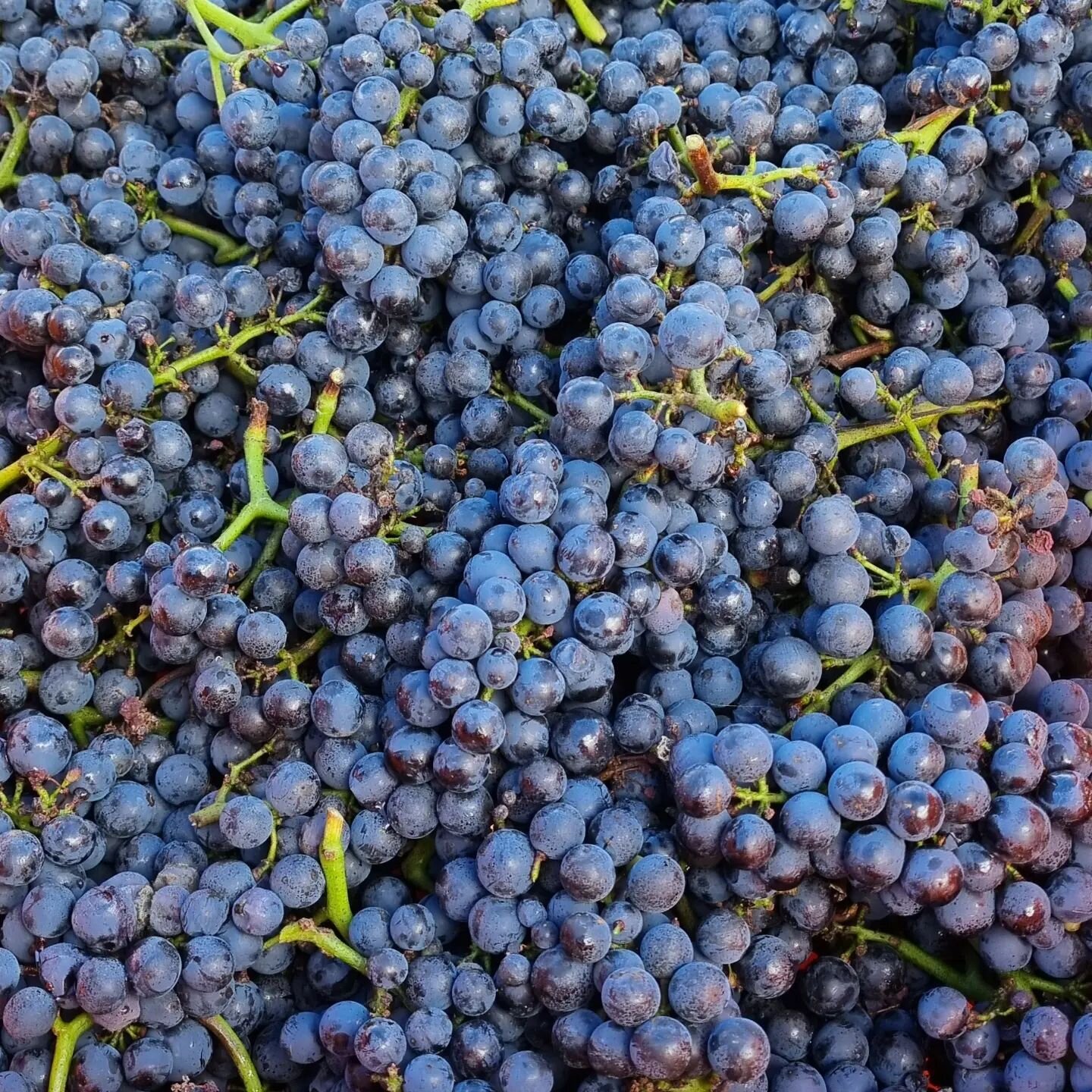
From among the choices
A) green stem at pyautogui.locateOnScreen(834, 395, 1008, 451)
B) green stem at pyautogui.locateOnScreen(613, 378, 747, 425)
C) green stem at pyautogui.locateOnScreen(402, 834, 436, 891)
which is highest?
green stem at pyautogui.locateOnScreen(613, 378, 747, 425)

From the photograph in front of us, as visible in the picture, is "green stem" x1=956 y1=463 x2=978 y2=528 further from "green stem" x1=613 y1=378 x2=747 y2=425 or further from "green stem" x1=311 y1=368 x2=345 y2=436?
"green stem" x1=311 y1=368 x2=345 y2=436

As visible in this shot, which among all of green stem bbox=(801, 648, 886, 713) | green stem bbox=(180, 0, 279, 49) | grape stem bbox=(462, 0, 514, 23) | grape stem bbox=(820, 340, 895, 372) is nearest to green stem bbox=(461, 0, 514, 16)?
grape stem bbox=(462, 0, 514, 23)

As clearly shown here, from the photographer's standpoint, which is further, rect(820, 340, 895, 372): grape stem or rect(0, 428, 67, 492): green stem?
rect(820, 340, 895, 372): grape stem

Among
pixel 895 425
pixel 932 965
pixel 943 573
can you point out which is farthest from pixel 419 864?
pixel 895 425

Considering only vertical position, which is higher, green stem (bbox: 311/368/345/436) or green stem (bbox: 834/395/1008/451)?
green stem (bbox: 834/395/1008/451)

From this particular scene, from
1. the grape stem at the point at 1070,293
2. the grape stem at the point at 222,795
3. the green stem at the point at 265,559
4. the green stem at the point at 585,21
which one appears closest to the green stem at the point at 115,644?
the green stem at the point at 265,559

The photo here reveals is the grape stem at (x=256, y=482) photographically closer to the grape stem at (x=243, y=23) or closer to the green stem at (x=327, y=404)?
the green stem at (x=327, y=404)

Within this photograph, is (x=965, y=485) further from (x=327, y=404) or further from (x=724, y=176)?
(x=327, y=404)

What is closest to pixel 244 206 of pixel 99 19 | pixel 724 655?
pixel 99 19
